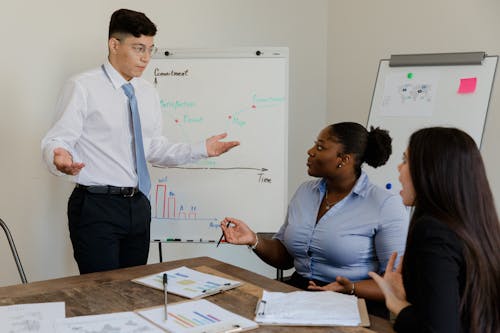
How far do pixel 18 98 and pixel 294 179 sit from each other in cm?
198

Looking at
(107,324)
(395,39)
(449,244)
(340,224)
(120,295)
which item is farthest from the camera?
(395,39)

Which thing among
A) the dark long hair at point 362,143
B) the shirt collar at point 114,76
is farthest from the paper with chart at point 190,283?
the shirt collar at point 114,76

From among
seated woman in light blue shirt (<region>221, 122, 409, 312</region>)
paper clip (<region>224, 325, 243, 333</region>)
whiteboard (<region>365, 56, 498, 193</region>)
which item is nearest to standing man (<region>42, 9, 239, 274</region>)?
seated woman in light blue shirt (<region>221, 122, 409, 312</region>)

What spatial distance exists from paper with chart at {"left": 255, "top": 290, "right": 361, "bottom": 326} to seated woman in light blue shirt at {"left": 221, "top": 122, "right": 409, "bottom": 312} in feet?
0.91

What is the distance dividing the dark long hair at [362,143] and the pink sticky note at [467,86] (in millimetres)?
1007

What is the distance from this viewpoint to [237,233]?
80.0 inches

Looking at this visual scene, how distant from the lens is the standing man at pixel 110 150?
212 centimetres

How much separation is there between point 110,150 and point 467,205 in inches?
55.1

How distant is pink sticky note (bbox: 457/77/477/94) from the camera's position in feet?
9.38

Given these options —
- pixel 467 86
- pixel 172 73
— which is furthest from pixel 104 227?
pixel 467 86

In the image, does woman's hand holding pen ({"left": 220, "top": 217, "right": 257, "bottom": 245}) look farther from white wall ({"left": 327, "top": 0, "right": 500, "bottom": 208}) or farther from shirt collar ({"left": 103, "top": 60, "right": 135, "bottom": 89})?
white wall ({"left": 327, "top": 0, "right": 500, "bottom": 208})

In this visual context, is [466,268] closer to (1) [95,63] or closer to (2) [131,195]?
(2) [131,195]

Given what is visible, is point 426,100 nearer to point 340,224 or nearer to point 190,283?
point 340,224

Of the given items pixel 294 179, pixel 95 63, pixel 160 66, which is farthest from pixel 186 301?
pixel 294 179
